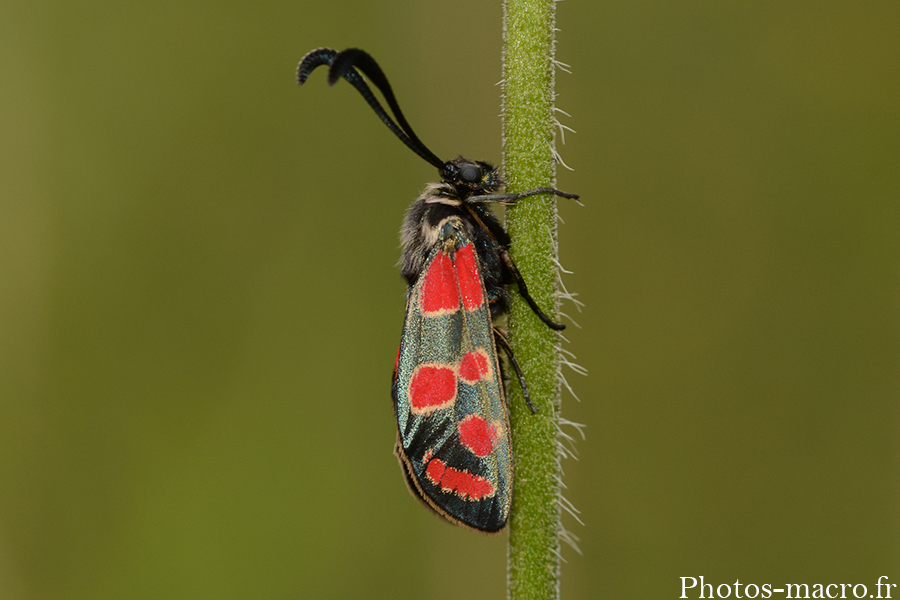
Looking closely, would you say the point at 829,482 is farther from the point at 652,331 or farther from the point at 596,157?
the point at 596,157

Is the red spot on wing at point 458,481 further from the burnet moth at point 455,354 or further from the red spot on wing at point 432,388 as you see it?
the red spot on wing at point 432,388

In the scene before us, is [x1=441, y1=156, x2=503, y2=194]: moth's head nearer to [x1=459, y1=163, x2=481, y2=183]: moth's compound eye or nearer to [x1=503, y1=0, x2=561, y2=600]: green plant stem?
[x1=459, y1=163, x2=481, y2=183]: moth's compound eye

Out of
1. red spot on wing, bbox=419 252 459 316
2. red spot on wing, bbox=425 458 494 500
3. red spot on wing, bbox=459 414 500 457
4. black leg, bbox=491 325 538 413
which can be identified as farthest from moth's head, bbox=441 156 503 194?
red spot on wing, bbox=425 458 494 500

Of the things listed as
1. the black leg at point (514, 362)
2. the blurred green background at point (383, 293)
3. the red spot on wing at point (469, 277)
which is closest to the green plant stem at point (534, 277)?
the black leg at point (514, 362)

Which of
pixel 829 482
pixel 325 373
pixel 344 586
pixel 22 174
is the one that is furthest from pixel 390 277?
pixel 829 482

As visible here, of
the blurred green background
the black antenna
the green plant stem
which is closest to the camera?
the green plant stem

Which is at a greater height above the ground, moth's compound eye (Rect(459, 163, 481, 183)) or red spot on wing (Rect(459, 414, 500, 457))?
moth's compound eye (Rect(459, 163, 481, 183))
